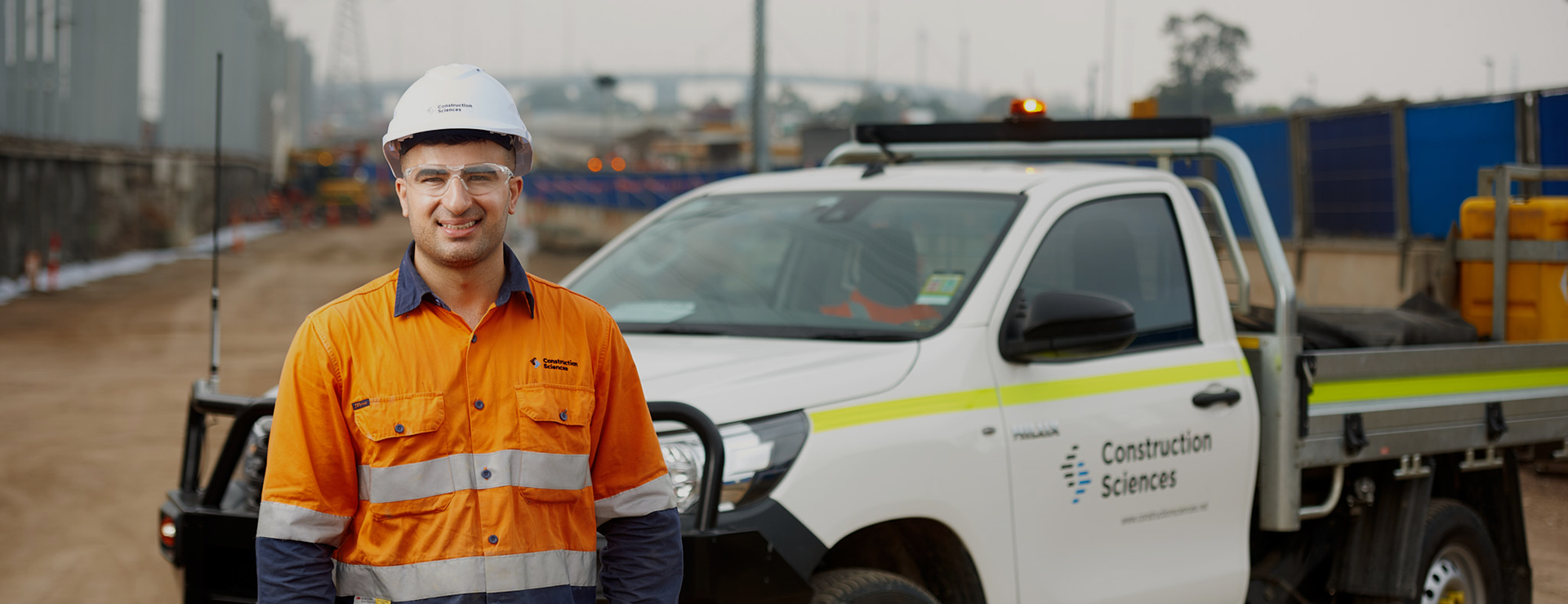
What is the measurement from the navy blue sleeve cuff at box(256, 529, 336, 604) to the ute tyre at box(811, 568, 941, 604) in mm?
1440

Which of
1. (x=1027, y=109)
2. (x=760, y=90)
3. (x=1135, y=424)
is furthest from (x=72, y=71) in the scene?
(x=1135, y=424)

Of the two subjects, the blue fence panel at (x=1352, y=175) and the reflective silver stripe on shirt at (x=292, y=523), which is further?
the blue fence panel at (x=1352, y=175)

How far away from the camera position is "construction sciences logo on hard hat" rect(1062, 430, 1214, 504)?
13.4ft

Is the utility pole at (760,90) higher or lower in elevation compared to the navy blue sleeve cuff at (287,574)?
higher

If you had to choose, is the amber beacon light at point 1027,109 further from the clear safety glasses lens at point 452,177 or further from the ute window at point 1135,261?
the clear safety glasses lens at point 452,177

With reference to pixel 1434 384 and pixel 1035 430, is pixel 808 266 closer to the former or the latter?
pixel 1035 430

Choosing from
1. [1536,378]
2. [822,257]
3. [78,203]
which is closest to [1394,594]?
[1536,378]

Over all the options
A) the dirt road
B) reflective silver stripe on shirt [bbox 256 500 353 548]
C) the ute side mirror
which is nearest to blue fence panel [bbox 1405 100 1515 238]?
the dirt road

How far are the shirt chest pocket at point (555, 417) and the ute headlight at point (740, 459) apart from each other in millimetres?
Result: 910

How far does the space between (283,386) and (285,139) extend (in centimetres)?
6787

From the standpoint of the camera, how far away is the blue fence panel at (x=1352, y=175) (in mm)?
14133

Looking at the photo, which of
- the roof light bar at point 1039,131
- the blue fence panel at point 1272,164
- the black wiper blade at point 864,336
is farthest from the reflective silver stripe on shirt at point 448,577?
the blue fence panel at point 1272,164

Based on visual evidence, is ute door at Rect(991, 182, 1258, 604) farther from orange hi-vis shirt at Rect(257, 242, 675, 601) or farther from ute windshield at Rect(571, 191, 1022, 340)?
orange hi-vis shirt at Rect(257, 242, 675, 601)

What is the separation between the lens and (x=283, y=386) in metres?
2.28
